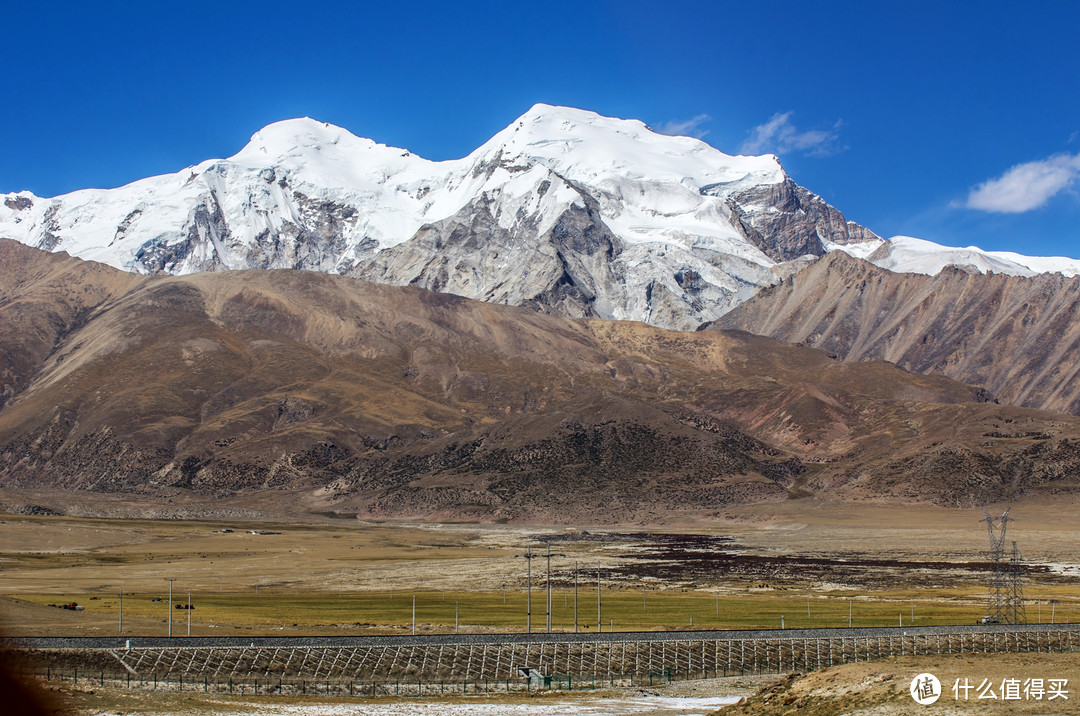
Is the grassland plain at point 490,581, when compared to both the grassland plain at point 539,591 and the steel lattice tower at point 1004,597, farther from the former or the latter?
the steel lattice tower at point 1004,597

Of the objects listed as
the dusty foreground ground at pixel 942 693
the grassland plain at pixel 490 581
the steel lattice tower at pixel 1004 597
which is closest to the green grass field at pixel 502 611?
the grassland plain at pixel 490 581

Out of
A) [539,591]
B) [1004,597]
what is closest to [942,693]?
[1004,597]

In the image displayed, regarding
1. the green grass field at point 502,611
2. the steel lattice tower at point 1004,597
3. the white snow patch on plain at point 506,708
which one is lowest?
the white snow patch on plain at point 506,708

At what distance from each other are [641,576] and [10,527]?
110m

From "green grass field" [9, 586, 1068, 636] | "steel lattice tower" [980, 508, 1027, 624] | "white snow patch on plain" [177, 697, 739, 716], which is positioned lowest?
"white snow patch on plain" [177, 697, 739, 716]

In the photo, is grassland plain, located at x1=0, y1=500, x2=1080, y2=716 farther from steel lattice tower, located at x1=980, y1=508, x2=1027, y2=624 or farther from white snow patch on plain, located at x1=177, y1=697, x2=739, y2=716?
steel lattice tower, located at x1=980, y1=508, x2=1027, y2=624

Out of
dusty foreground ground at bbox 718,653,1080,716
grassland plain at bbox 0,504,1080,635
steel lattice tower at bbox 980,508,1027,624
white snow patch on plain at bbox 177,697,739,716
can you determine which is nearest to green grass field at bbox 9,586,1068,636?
grassland plain at bbox 0,504,1080,635

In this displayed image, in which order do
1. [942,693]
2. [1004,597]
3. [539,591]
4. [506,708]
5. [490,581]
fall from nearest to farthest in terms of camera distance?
[942,693], [506,708], [1004,597], [539,591], [490,581]

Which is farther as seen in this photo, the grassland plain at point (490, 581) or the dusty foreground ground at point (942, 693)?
the grassland plain at point (490, 581)

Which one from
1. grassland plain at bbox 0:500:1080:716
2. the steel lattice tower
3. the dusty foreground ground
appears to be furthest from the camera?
the steel lattice tower

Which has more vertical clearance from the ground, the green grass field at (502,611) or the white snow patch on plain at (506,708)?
the green grass field at (502,611)

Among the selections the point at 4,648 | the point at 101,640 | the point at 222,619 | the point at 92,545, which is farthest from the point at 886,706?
the point at 92,545

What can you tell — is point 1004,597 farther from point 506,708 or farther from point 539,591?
point 506,708

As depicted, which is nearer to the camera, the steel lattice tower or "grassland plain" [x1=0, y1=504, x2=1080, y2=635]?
the steel lattice tower
